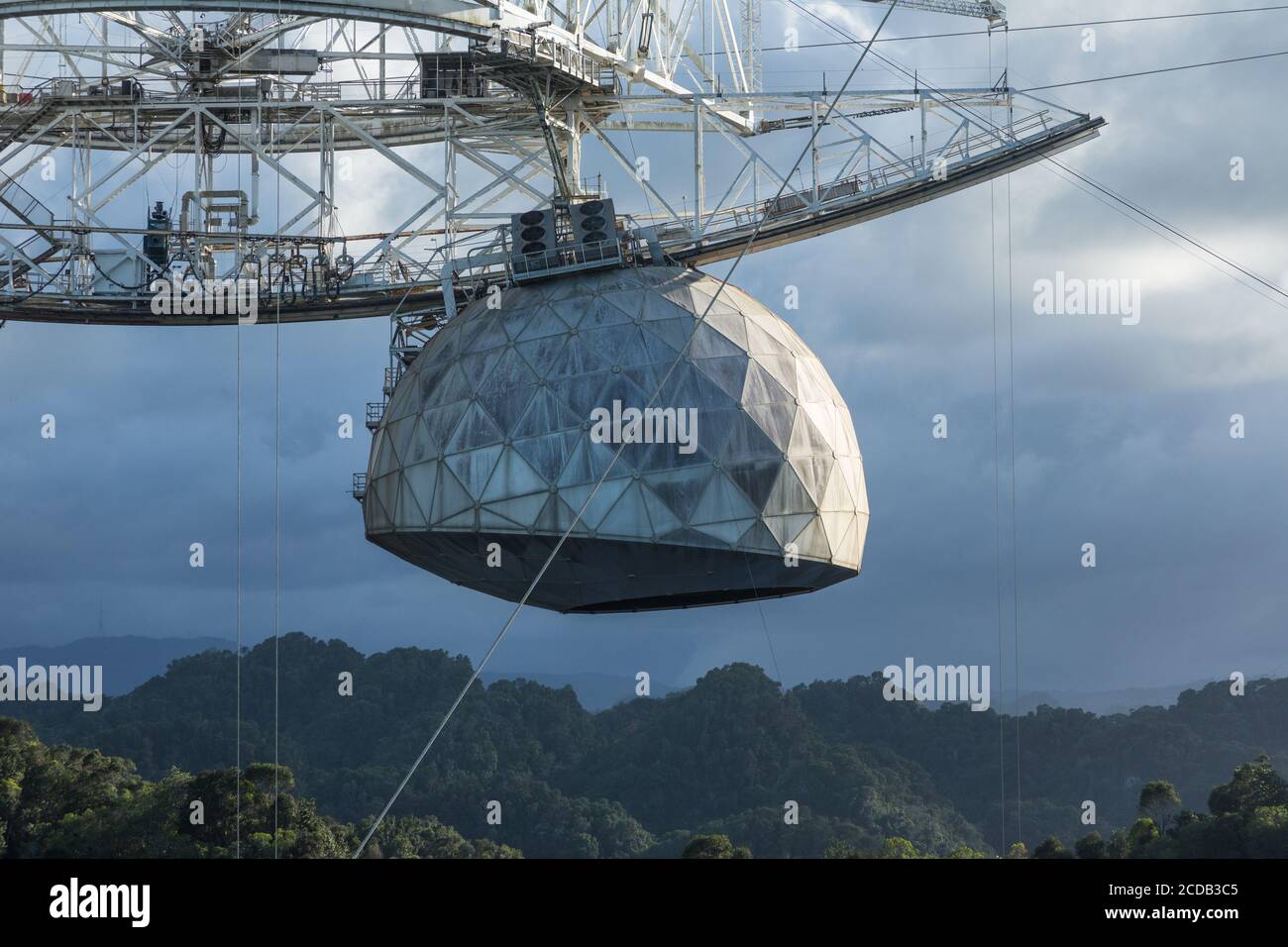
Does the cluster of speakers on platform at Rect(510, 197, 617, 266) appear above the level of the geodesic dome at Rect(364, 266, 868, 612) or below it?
above

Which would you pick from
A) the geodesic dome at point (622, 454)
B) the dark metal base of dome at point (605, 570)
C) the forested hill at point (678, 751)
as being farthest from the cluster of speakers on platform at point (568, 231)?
the forested hill at point (678, 751)

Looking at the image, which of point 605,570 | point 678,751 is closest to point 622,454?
point 605,570

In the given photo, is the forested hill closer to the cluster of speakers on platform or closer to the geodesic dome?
the geodesic dome

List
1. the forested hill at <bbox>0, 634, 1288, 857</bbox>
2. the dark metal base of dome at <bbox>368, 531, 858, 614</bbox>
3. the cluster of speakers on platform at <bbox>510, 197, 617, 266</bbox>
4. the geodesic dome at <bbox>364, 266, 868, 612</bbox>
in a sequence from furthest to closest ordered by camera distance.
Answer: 1. the forested hill at <bbox>0, 634, 1288, 857</bbox>
2. the cluster of speakers on platform at <bbox>510, 197, 617, 266</bbox>
3. the dark metal base of dome at <bbox>368, 531, 858, 614</bbox>
4. the geodesic dome at <bbox>364, 266, 868, 612</bbox>

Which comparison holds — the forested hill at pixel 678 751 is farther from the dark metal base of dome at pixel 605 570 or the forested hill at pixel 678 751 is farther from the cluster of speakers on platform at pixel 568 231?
the cluster of speakers on platform at pixel 568 231

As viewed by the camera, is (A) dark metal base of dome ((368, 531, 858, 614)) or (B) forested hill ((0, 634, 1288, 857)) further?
(B) forested hill ((0, 634, 1288, 857))

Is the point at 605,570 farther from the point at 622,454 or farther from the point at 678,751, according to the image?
the point at 678,751

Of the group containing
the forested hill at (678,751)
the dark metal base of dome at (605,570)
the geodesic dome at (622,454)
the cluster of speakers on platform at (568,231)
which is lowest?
the forested hill at (678,751)

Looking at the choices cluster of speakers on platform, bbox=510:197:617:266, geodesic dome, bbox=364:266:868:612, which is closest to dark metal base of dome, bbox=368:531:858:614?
geodesic dome, bbox=364:266:868:612
